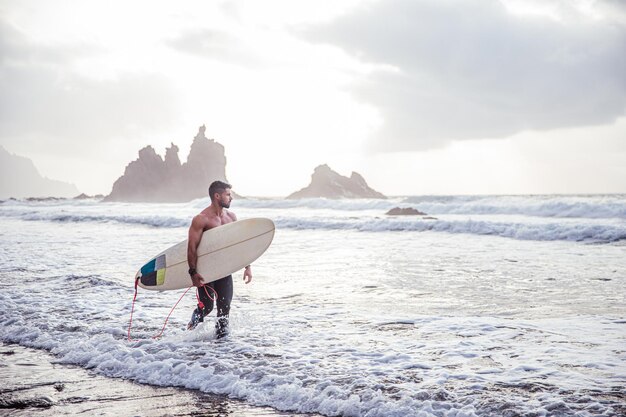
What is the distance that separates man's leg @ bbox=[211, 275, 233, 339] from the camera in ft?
18.0

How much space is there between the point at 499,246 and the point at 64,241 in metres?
15.0

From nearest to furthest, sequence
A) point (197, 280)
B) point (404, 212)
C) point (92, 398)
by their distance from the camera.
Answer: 1. point (92, 398)
2. point (197, 280)
3. point (404, 212)

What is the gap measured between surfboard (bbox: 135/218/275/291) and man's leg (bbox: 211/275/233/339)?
0.16 meters

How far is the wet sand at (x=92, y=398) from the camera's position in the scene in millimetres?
3520

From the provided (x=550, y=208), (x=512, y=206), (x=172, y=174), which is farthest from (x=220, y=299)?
(x=172, y=174)

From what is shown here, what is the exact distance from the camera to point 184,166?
12556 cm

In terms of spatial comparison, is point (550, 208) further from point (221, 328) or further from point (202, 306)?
point (202, 306)

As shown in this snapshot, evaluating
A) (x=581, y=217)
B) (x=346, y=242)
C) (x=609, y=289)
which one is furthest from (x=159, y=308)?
(x=581, y=217)

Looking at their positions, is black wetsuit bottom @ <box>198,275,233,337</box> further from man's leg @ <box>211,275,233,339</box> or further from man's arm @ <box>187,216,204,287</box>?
man's arm @ <box>187,216,204,287</box>

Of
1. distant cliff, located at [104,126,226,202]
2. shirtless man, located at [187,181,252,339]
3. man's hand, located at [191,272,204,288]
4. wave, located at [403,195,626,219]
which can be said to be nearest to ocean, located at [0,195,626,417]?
shirtless man, located at [187,181,252,339]

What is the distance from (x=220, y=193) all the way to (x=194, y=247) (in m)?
0.68

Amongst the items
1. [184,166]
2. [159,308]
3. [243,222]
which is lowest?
[159,308]

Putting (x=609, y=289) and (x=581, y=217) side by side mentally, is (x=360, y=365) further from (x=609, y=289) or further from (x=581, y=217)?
(x=581, y=217)

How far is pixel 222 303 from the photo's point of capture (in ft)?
18.1
